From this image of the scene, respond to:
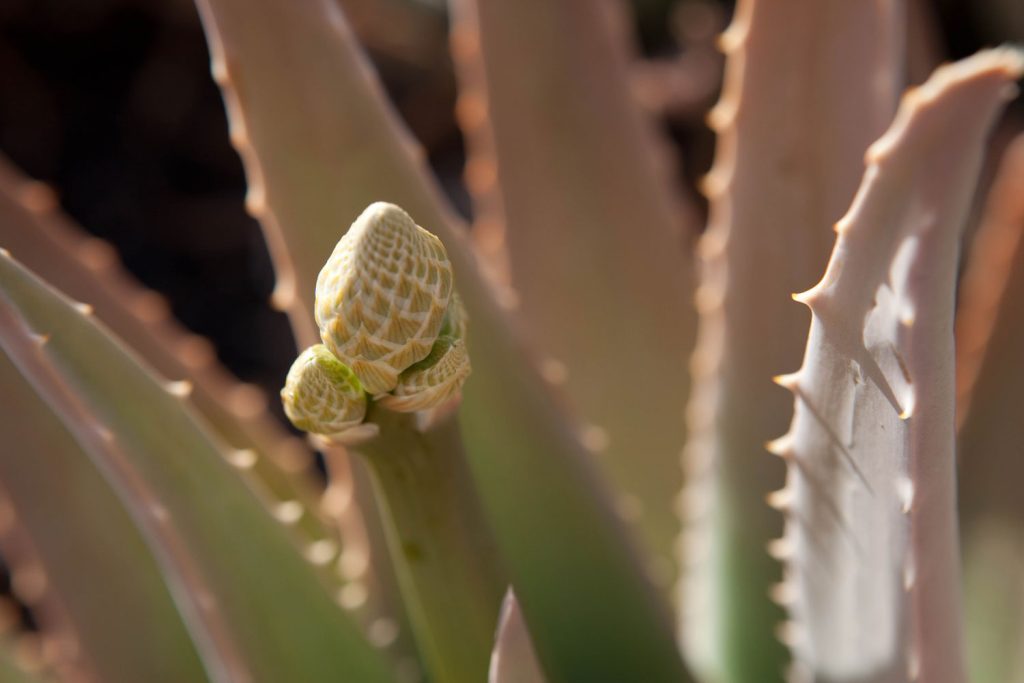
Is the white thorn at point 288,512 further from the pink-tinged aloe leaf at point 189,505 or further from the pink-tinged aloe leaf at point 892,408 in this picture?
the pink-tinged aloe leaf at point 892,408

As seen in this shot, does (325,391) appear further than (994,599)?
No

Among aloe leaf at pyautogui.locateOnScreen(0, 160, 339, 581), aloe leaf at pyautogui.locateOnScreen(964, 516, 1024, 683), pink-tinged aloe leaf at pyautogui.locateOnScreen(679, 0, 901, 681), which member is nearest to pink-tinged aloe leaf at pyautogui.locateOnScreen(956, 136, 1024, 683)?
aloe leaf at pyautogui.locateOnScreen(964, 516, 1024, 683)

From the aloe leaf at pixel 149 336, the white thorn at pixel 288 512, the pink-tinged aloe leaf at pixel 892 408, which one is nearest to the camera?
the pink-tinged aloe leaf at pixel 892 408

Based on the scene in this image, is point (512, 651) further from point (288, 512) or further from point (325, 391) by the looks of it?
point (288, 512)

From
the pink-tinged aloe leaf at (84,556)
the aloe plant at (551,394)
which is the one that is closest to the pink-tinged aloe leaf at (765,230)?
the aloe plant at (551,394)

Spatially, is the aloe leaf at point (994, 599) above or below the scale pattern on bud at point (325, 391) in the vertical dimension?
below

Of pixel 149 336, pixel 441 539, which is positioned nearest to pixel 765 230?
pixel 441 539

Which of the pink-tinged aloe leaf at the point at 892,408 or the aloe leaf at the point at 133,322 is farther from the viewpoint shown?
the aloe leaf at the point at 133,322
